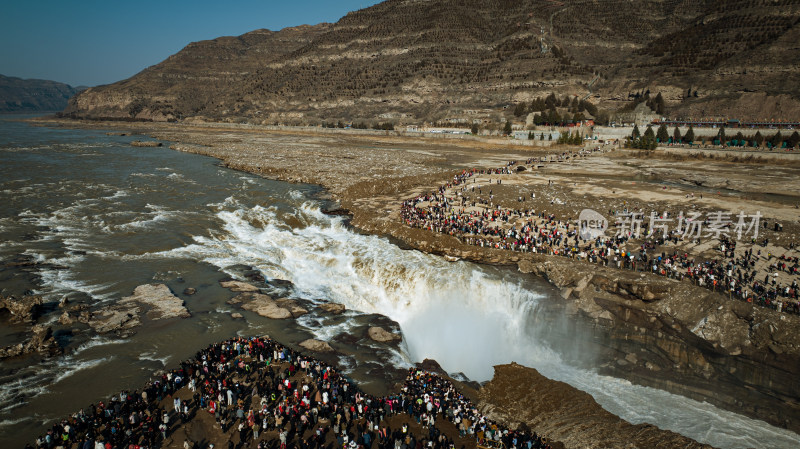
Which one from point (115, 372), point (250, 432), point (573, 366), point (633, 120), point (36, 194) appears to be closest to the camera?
point (250, 432)

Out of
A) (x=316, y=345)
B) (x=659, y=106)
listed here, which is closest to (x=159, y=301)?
(x=316, y=345)

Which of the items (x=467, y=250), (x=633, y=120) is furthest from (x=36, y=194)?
(x=633, y=120)

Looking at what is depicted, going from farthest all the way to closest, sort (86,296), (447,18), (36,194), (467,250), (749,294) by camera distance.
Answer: (447,18)
(36,194)
(467,250)
(86,296)
(749,294)

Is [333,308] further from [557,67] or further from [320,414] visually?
[557,67]

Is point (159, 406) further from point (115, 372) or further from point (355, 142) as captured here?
point (355, 142)

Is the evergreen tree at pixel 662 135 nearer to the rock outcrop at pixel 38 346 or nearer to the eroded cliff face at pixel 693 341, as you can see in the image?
the eroded cliff face at pixel 693 341

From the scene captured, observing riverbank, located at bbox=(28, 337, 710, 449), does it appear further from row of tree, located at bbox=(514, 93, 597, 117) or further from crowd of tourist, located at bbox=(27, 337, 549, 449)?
row of tree, located at bbox=(514, 93, 597, 117)
